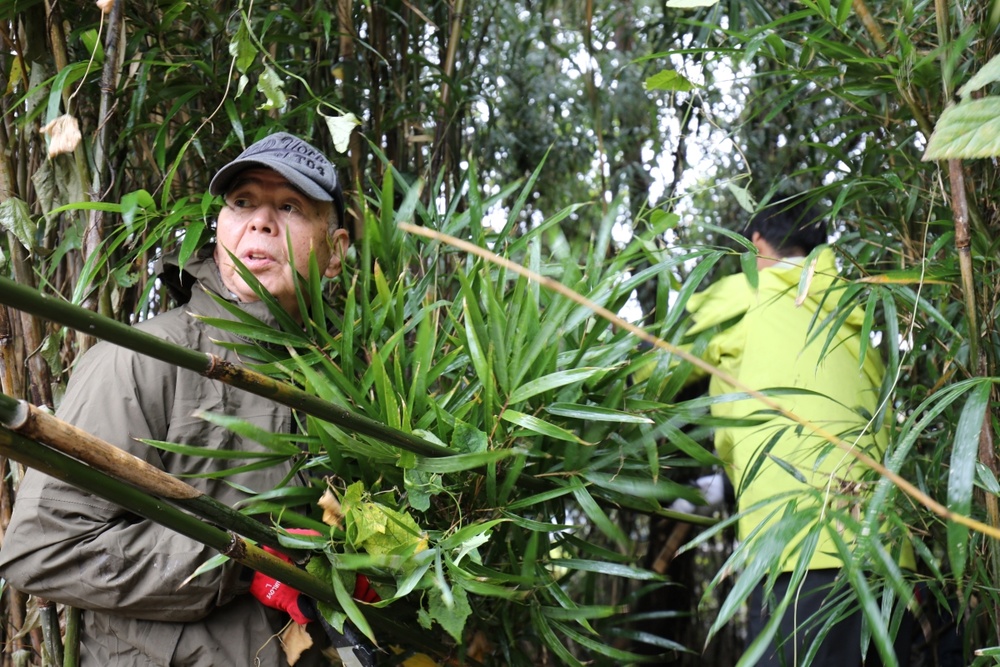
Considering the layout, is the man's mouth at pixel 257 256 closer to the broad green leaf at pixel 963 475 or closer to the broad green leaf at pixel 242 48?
the broad green leaf at pixel 242 48

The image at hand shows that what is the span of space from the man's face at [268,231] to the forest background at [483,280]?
6 cm

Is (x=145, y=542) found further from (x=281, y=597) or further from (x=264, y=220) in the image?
(x=264, y=220)

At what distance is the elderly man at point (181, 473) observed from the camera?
114cm

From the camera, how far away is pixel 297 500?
125 centimetres

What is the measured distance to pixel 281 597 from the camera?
121 centimetres

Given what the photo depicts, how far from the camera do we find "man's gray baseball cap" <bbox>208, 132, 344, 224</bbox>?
137 cm

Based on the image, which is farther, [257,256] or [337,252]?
[337,252]

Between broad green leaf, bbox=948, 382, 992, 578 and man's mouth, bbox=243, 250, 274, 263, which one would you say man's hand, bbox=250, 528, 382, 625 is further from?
broad green leaf, bbox=948, 382, 992, 578

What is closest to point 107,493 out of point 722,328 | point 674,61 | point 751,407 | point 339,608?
point 339,608

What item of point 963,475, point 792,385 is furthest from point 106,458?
point 792,385

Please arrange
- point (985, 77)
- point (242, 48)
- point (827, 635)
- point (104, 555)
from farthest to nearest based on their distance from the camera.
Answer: point (827, 635) < point (242, 48) < point (104, 555) < point (985, 77)

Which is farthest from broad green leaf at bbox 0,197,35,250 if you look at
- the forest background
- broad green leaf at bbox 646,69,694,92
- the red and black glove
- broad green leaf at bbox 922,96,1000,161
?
broad green leaf at bbox 922,96,1000,161

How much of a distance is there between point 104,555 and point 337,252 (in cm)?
60

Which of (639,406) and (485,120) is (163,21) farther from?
(485,120)
